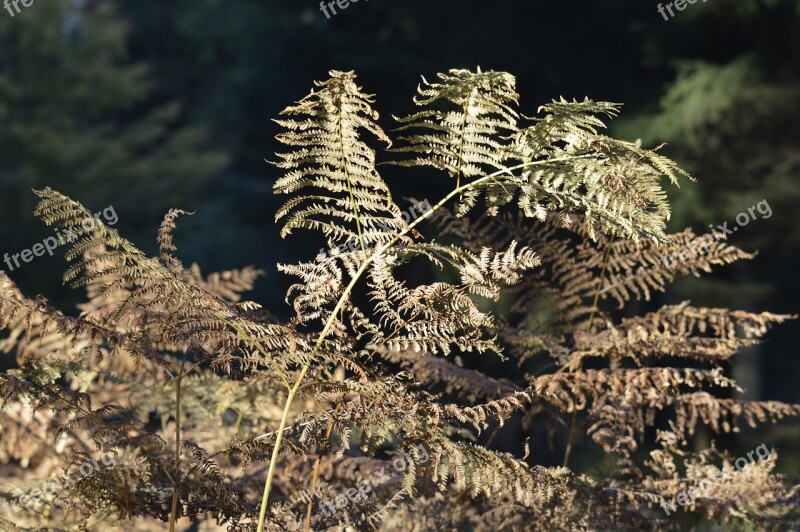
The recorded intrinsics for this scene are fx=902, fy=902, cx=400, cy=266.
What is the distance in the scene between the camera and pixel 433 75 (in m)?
11.5

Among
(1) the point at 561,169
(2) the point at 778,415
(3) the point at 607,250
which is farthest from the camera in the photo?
(3) the point at 607,250

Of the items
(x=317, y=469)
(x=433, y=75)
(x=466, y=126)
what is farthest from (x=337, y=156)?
(x=433, y=75)

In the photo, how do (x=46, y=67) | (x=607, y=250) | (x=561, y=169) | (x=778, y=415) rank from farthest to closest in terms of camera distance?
1. (x=46, y=67)
2. (x=607, y=250)
3. (x=778, y=415)
4. (x=561, y=169)

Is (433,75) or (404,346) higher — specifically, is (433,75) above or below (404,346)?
above

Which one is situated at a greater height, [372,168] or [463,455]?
[372,168]

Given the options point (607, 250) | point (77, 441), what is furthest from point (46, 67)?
point (607, 250)

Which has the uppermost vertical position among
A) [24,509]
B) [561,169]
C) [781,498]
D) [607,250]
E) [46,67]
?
[46,67]

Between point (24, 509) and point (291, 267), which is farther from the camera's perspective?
point (24, 509)

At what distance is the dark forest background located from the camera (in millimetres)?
9922

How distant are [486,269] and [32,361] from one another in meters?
1.43

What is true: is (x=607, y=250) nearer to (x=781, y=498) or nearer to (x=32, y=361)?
(x=781, y=498)

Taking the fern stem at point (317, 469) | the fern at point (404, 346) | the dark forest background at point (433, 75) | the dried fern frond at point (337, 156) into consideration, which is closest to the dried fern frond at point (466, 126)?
the fern at point (404, 346)

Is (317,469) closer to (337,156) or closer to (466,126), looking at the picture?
(337,156)

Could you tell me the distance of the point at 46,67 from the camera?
47.4 ft
